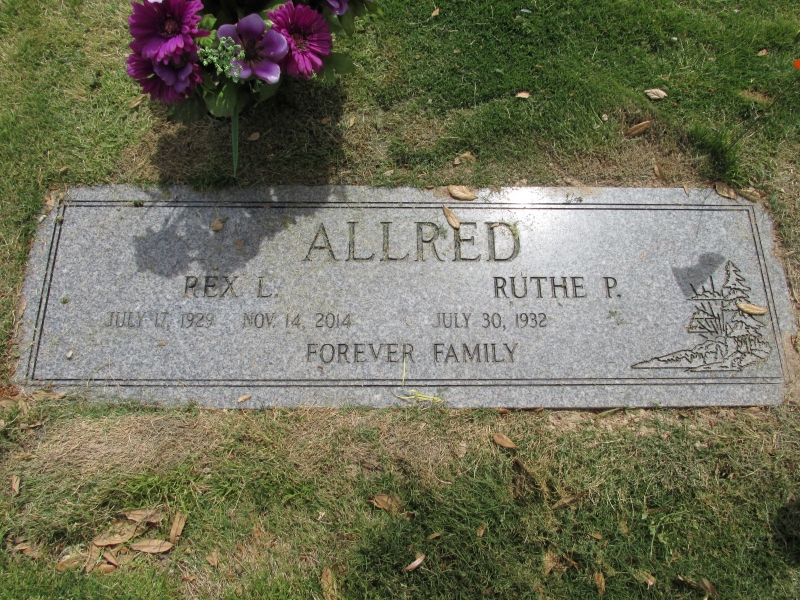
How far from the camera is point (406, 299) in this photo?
2609mm

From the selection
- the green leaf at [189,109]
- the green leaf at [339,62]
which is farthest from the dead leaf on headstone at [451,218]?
the green leaf at [189,109]

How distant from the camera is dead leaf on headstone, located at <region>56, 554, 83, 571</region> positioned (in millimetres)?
2242

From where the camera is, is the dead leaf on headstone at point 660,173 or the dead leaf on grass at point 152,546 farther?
the dead leaf on headstone at point 660,173

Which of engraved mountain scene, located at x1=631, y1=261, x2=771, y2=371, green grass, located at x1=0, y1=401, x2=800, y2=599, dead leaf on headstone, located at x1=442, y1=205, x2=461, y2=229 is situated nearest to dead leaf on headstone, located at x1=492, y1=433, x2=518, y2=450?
green grass, located at x1=0, y1=401, x2=800, y2=599

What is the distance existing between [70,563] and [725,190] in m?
3.74

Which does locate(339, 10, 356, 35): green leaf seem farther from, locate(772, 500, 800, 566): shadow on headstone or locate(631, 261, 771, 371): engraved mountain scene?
locate(772, 500, 800, 566): shadow on headstone

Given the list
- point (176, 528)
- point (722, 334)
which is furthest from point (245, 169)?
point (722, 334)

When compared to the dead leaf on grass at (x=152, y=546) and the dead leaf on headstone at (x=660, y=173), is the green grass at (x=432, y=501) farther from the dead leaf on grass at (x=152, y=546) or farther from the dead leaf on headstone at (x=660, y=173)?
the dead leaf on headstone at (x=660, y=173)

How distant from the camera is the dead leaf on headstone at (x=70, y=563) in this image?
2242 millimetres

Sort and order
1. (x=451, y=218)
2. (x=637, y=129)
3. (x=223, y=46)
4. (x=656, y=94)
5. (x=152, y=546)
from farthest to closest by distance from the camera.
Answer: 1. (x=656, y=94)
2. (x=637, y=129)
3. (x=451, y=218)
4. (x=152, y=546)
5. (x=223, y=46)

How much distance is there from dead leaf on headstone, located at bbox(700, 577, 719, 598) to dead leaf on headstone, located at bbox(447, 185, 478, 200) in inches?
81.9

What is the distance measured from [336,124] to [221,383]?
1.57 metres

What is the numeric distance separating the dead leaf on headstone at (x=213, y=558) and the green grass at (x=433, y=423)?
25mm

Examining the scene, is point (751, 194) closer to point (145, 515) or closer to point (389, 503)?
point (389, 503)
